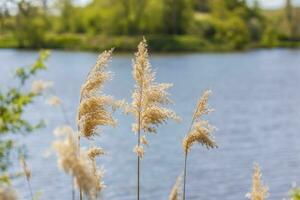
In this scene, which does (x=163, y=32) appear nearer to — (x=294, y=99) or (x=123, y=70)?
(x=123, y=70)

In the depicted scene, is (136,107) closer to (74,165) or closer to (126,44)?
(74,165)

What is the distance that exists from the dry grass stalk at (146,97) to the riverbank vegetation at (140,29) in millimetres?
90551

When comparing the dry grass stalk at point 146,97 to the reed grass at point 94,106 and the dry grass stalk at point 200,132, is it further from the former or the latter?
the reed grass at point 94,106

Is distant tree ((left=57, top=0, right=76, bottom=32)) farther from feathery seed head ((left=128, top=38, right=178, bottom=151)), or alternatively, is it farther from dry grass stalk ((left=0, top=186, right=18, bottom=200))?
dry grass stalk ((left=0, top=186, right=18, bottom=200))

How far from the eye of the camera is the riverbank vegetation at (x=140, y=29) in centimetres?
10462

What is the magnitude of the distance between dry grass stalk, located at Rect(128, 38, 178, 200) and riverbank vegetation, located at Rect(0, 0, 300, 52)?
90.6m

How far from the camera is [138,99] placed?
316 inches

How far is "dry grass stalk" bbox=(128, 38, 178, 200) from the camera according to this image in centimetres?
784

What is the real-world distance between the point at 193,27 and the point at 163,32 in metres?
5.19

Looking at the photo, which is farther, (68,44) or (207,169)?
(68,44)

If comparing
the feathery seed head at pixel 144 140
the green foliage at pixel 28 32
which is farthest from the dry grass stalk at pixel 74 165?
the green foliage at pixel 28 32

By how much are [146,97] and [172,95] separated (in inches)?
1386

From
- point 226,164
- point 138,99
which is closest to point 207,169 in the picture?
point 226,164

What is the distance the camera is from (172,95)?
4309 cm
